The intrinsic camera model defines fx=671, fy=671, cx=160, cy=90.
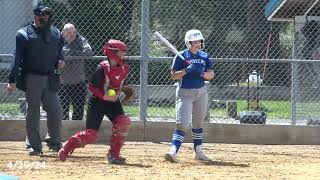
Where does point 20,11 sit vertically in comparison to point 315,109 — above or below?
above

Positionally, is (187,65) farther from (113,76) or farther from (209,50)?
(209,50)

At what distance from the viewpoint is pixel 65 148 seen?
8.20 meters

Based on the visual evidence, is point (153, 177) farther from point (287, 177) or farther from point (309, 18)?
point (309, 18)

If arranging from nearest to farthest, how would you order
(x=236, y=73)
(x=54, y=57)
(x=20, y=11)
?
(x=54, y=57), (x=20, y=11), (x=236, y=73)

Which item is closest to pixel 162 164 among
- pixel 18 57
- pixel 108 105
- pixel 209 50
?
pixel 108 105

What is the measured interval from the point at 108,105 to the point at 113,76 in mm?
375

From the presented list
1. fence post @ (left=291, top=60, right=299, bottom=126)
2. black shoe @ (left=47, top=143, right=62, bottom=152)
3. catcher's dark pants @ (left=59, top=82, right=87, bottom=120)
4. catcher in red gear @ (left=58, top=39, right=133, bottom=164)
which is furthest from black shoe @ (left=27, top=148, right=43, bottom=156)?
fence post @ (left=291, top=60, right=299, bottom=126)

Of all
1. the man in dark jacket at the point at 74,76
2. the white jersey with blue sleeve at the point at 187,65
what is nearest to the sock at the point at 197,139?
the white jersey with blue sleeve at the point at 187,65

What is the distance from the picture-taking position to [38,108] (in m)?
8.91

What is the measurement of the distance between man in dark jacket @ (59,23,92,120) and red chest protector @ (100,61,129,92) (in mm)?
2308

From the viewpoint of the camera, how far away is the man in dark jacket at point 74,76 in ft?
34.7

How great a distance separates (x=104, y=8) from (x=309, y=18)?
12.7 feet

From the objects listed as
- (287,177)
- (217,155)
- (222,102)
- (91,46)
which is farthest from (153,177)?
(222,102)

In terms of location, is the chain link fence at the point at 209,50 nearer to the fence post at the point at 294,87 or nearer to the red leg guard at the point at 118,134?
the fence post at the point at 294,87
